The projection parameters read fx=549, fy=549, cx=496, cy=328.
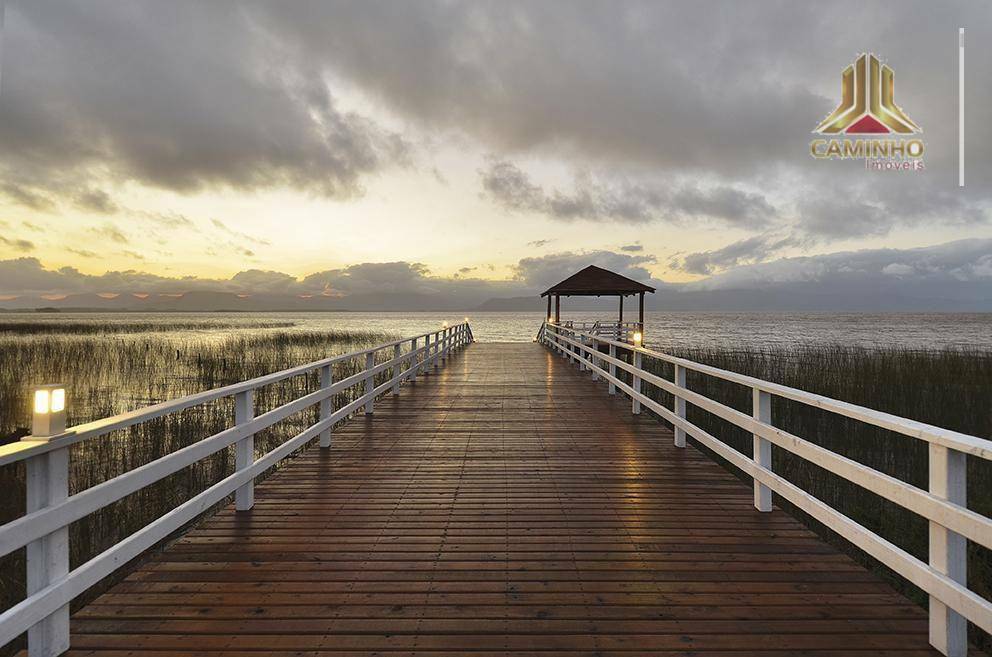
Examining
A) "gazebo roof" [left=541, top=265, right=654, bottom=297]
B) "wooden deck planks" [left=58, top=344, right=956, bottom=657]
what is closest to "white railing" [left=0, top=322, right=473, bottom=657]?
"wooden deck planks" [left=58, top=344, right=956, bottom=657]

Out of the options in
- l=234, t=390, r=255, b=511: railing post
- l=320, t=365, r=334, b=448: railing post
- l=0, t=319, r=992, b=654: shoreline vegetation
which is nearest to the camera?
l=234, t=390, r=255, b=511: railing post

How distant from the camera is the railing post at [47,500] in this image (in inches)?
92.1

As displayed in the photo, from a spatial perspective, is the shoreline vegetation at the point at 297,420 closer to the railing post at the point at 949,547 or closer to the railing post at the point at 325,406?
the railing post at the point at 325,406

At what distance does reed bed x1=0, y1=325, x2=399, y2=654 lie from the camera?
603 cm

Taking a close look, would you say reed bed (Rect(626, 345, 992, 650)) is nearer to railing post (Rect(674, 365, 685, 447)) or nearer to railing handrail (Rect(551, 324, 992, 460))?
railing post (Rect(674, 365, 685, 447))

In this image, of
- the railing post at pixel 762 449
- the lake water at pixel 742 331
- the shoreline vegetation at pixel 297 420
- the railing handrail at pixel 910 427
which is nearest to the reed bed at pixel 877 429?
the shoreline vegetation at pixel 297 420

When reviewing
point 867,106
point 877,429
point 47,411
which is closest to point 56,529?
point 47,411

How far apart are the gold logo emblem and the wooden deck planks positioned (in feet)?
43.3

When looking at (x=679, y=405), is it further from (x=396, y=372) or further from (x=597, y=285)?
(x=597, y=285)

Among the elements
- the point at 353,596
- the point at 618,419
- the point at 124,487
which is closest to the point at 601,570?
the point at 353,596

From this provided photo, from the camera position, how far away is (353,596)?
3141mm

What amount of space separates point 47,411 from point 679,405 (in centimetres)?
578

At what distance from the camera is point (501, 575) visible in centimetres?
340

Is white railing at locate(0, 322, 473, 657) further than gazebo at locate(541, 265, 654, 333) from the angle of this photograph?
No
